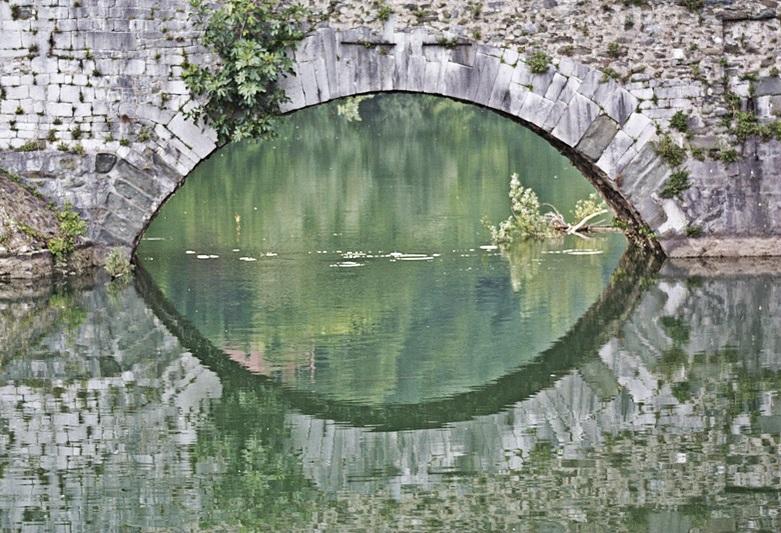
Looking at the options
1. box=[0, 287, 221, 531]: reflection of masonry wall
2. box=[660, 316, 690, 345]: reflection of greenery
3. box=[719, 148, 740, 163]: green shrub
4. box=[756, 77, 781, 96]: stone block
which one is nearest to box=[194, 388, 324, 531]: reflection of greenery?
box=[0, 287, 221, 531]: reflection of masonry wall

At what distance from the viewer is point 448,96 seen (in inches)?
540

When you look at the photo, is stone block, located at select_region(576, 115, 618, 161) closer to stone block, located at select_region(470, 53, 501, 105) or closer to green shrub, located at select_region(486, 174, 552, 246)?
stone block, located at select_region(470, 53, 501, 105)

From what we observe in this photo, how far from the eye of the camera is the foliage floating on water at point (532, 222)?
52.7ft

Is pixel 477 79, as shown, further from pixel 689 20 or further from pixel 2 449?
pixel 2 449

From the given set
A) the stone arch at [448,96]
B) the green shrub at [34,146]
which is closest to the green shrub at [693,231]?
the stone arch at [448,96]

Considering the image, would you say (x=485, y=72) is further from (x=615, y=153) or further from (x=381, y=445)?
(x=381, y=445)

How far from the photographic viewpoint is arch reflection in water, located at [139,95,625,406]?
33.2 feet

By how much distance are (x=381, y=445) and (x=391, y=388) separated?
1418 millimetres

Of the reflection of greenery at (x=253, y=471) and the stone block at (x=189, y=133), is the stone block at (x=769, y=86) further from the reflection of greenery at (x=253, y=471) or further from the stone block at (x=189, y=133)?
the reflection of greenery at (x=253, y=471)

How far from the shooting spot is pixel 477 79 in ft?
44.5

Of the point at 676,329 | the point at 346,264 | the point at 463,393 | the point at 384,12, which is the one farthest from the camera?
the point at 346,264

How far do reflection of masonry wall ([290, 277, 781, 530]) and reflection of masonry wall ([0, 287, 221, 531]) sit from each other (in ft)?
2.40

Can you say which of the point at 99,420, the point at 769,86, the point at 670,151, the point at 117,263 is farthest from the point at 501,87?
the point at 99,420

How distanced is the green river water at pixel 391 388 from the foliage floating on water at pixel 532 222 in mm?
250
